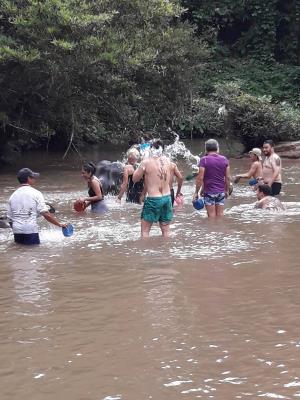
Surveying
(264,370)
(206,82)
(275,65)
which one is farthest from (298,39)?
(264,370)

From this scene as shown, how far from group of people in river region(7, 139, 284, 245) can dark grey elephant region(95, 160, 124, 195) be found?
6.64 ft

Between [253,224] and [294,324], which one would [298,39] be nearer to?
[253,224]

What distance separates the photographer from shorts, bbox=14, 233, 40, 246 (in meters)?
9.15

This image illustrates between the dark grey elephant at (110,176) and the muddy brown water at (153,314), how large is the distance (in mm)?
4308

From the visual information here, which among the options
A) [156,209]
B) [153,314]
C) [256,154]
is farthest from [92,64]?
[153,314]

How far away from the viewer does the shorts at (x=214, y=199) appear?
11070 millimetres

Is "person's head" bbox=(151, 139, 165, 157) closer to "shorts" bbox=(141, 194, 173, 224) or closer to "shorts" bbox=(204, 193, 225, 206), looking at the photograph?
"shorts" bbox=(141, 194, 173, 224)

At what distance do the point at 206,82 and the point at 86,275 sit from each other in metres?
27.5

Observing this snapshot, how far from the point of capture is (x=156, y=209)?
9.43 meters

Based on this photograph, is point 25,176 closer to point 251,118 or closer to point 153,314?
point 153,314

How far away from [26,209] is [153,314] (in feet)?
11.9

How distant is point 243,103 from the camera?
2264cm

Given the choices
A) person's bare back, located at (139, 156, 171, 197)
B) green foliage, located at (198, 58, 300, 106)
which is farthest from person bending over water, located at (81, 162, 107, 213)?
green foliage, located at (198, 58, 300, 106)

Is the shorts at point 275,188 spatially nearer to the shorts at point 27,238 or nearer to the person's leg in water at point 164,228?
the person's leg in water at point 164,228
